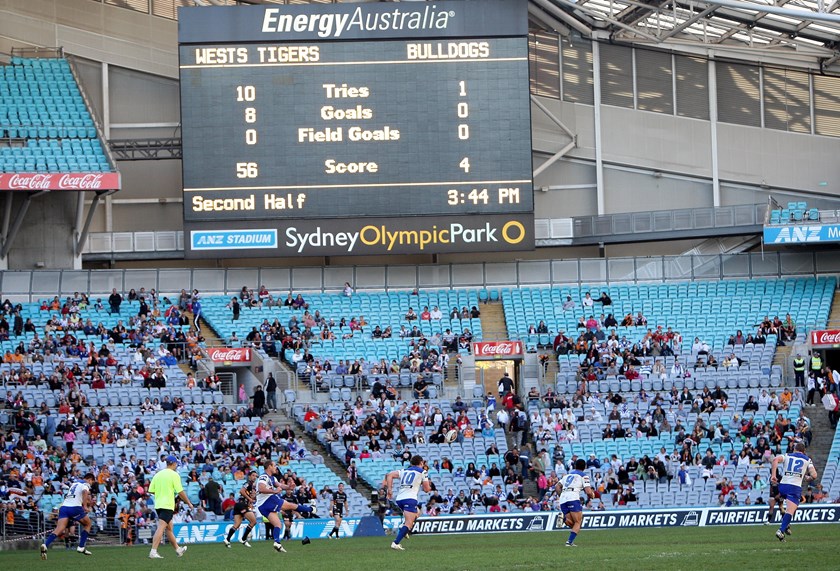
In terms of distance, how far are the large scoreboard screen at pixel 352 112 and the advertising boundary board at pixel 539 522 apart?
45.7 feet

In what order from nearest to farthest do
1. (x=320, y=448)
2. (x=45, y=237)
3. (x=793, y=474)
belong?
(x=793, y=474) < (x=320, y=448) < (x=45, y=237)

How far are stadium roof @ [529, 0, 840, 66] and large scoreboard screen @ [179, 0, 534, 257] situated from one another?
4819 millimetres

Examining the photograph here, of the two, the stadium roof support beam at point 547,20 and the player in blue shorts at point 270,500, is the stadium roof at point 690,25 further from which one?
the player in blue shorts at point 270,500

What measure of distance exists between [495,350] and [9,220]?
14.9 metres

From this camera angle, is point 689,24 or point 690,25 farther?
point 690,25

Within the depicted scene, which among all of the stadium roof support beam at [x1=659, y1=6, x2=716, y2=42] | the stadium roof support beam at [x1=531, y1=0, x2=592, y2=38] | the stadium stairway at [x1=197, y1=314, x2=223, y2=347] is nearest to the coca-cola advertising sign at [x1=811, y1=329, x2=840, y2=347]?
the stadium roof support beam at [x1=659, y1=6, x2=716, y2=42]

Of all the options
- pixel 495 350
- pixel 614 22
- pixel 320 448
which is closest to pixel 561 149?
pixel 614 22

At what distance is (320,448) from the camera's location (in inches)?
1373

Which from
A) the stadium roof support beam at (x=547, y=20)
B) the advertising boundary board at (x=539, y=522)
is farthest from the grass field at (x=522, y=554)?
the stadium roof support beam at (x=547, y=20)

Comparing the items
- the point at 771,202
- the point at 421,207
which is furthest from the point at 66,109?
the point at 771,202

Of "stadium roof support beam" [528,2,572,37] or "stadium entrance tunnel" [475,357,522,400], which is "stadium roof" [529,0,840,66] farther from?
"stadium entrance tunnel" [475,357,522,400]

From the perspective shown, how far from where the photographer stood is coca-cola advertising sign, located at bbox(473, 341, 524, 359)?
3900 cm

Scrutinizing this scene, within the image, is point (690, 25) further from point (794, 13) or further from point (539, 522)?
point (539, 522)

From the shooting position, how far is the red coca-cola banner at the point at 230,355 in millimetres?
38562
